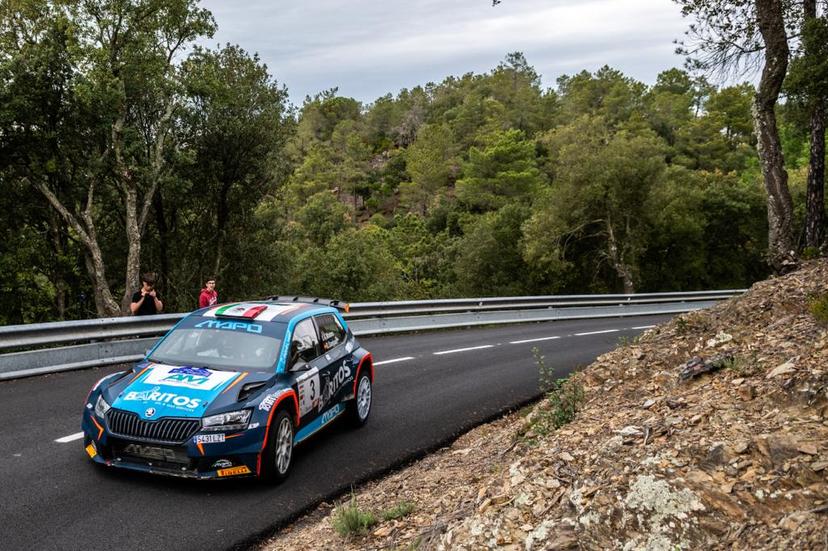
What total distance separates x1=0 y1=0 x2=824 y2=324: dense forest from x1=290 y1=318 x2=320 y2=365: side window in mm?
10135

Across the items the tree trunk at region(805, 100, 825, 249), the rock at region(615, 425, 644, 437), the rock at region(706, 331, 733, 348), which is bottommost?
the rock at region(615, 425, 644, 437)

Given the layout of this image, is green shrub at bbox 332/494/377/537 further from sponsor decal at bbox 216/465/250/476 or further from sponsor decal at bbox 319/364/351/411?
sponsor decal at bbox 319/364/351/411

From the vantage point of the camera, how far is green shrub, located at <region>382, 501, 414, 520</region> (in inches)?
219

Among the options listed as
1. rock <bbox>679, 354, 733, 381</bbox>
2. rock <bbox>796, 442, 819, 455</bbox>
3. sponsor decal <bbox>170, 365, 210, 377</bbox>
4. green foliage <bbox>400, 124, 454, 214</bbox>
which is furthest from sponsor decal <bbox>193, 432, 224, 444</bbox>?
green foliage <bbox>400, 124, 454, 214</bbox>

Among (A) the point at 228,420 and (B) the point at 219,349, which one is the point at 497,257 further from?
(A) the point at 228,420

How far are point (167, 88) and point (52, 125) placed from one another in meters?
4.38

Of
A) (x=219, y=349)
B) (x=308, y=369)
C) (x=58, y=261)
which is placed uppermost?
(x=58, y=261)

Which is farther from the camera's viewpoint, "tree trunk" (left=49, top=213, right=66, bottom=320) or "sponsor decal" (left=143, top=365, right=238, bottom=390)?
"tree trunk" (left=49, top=213, right=66, bottom=320)

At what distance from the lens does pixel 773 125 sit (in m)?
12.6

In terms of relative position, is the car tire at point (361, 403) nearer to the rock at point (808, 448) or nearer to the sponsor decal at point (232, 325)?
→ the sponsor decal at point (232, 325)

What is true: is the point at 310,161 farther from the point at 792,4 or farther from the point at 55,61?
the point at 792,4

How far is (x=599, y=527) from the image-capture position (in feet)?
13.1

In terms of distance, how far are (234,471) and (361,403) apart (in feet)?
9.78

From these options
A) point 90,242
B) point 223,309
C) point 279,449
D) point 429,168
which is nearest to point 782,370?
point 279,449
